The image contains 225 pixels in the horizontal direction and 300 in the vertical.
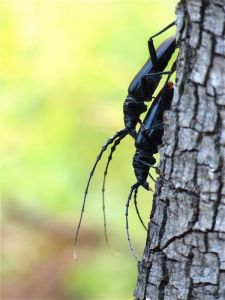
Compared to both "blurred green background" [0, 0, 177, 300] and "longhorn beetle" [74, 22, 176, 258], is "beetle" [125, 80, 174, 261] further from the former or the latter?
"blurred green background" [0, 0, 177, 300]

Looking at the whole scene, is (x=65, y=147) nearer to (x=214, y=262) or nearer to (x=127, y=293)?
(x=127, y=293)

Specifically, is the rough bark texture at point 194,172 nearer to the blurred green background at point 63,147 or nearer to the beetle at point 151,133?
the beetle at point 151,133

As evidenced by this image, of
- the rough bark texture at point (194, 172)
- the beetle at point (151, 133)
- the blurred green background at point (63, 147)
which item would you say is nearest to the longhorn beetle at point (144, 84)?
the beetle at point (151, 133)

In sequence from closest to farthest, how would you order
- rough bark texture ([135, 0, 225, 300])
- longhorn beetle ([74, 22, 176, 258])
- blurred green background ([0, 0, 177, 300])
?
rough bark texture ([135, 0, 225, 300]) → longhorn beetle ([74, 22, 176, 258]) → blurred green background ([0, 0, 177, 300])

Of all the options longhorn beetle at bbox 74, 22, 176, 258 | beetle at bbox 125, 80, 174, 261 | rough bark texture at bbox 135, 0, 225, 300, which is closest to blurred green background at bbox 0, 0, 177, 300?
longhorn beetle at bbox 74, 22, 176, 258

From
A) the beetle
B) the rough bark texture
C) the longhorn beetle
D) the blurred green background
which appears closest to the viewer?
the rough bark texture

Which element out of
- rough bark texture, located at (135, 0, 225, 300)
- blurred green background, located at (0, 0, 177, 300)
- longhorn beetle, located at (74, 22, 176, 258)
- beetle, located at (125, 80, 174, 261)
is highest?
blurred green background, located at (0, 0, 177, 300)

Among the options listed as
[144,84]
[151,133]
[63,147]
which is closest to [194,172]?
[151,133]
